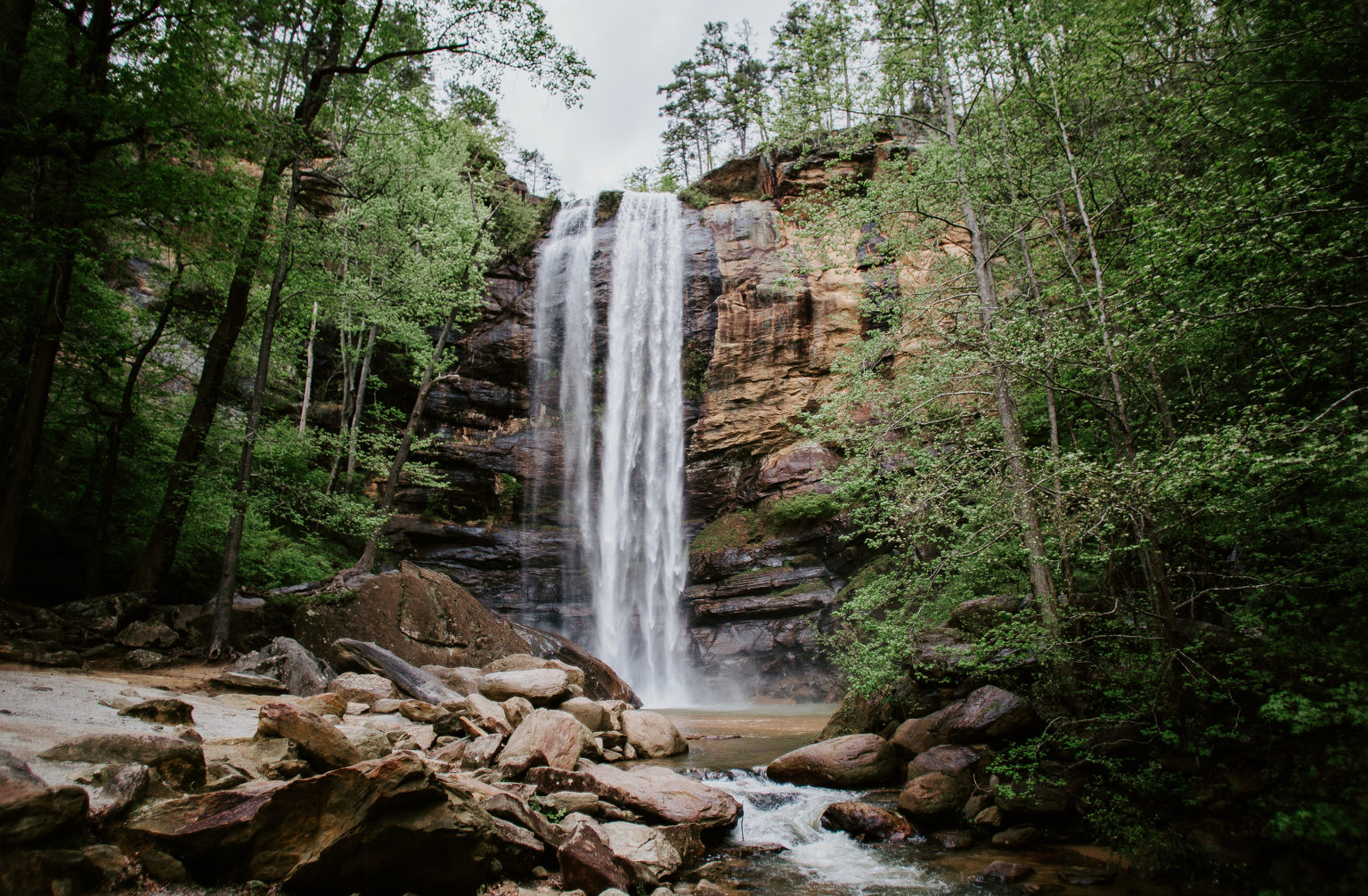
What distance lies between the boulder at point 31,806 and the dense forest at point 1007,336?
19.2ft

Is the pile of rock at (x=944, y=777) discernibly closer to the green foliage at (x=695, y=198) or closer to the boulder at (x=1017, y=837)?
the boulder at (x=1017, y=837)

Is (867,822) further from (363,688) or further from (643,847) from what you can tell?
(363,688)

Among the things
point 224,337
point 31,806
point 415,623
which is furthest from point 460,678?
point 224,337

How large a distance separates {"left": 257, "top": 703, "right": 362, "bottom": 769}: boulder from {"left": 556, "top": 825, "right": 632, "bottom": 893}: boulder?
1.66 metres

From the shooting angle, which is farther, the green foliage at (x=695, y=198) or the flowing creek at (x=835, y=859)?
the green foliage at (x=695, y=198)

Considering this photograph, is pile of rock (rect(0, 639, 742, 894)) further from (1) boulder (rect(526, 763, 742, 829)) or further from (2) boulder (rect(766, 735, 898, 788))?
(2) boulder (rect(766, 735, 898, 788))

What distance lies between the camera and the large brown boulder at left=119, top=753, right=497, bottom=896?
10.2 ft

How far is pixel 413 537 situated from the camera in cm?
2105

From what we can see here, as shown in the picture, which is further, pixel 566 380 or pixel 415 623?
pixel 566 380

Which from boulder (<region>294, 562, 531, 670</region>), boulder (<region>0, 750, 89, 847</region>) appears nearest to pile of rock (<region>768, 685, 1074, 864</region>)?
boulder (<region>0, 750, 89, 847</region>)

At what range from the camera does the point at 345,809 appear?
3432 millimetres

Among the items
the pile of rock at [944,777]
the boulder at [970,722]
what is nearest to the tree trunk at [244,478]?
the pile of rock at [944,777]

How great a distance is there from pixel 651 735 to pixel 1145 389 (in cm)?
770

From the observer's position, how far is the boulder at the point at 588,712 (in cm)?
844
